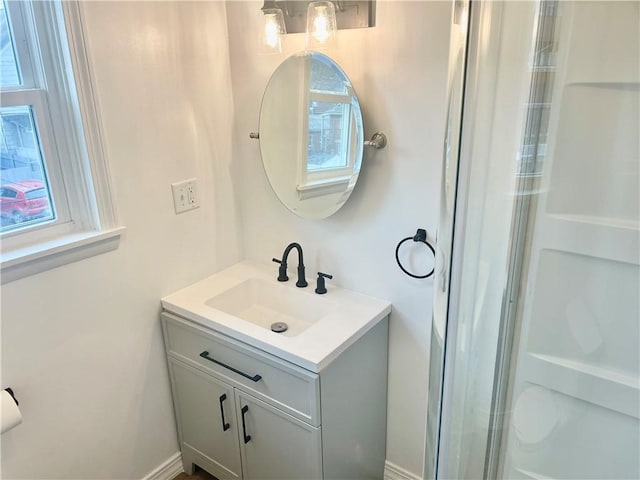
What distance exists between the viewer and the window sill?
1.30 m

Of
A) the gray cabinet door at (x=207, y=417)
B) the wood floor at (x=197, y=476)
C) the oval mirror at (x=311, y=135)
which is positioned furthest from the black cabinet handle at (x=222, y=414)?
the oval mirror at (x=311, y=135)

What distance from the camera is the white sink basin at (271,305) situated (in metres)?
1.74

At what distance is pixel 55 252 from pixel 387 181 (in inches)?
41.4

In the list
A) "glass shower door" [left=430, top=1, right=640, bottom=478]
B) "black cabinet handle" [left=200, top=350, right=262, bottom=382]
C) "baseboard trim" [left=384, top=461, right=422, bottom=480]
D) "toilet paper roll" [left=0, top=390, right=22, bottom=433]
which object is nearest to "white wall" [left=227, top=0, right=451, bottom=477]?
"baseboard trim" [left=384, top=461, right=422, bottom=480]

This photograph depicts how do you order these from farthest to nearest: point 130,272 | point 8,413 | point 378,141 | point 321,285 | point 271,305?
point 271,305 → point 321,285 → point 130,272 → point 378,141 → point 8,413

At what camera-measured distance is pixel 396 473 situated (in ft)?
6.18

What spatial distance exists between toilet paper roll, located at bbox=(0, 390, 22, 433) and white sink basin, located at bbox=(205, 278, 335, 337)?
65 cm

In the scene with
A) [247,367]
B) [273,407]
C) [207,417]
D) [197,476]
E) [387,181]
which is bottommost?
[197,476]

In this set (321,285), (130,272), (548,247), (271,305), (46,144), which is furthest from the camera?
(271,305)

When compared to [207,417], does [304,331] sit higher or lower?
higher

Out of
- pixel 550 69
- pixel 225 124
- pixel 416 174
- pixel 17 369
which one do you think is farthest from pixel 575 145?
pixel 17 369

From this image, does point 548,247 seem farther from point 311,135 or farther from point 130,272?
point 130,272

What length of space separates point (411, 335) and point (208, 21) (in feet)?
4.44

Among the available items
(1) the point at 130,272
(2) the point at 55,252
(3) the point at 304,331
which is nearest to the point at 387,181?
(3) the point at 304,331
